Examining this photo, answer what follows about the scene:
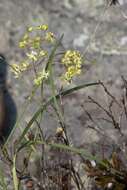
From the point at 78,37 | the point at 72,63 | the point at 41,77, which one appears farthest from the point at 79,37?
the point at 41,77

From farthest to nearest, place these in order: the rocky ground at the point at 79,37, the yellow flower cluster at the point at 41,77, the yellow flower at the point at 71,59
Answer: the rocky ground at the point at 79,37 < the yellow flower at the point at 71,59 < the yellow flower cluster at the point at 41,77

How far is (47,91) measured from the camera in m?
3.08

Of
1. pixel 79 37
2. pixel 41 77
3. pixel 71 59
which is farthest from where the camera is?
pixel 79 37

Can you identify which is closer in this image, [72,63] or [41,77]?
[41,77]

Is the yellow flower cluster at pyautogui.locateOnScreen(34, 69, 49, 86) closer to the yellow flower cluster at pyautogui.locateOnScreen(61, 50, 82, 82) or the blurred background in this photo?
the yellow flower cluster at pyautogui.locateOnScreen(61, 50, 82, 82)

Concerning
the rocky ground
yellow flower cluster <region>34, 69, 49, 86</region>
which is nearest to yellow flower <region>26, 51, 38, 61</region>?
yellow flower cluster <region>34, 69, 49, 86</region>

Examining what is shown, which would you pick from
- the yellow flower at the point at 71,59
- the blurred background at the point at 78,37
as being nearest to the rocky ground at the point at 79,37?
the blurred background at the point at 78,37

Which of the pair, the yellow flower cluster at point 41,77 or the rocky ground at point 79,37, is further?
the rocky ground at point 79,37

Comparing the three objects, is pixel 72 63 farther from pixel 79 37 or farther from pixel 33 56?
pixel 79 37

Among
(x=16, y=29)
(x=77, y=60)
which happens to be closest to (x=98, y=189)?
(x=77, y=60)

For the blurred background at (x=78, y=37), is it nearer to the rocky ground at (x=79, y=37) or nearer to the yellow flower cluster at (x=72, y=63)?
the rocky ground at (x=79, y=37)

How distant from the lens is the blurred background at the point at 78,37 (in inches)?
118

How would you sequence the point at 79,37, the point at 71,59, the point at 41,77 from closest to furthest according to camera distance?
the point at 41,77 < the point at 71,59 < the point at 79,37

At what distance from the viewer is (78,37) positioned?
10.8 feet
